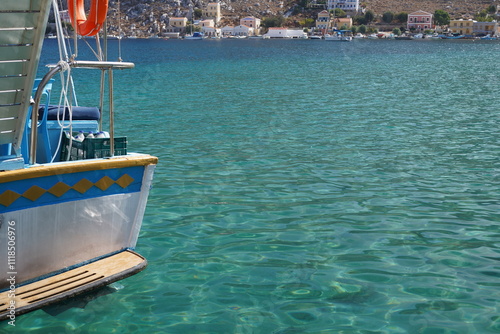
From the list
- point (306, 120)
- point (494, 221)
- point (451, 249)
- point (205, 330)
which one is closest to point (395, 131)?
point (306, 120)

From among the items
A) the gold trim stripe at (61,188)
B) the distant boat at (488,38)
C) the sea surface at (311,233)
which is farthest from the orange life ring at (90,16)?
the distant boat at (488,38)

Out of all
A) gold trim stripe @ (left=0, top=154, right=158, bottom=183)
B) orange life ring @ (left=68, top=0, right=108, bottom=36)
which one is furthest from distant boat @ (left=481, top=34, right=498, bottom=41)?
gold trim stripe @ (left=0, top=154, right=158, bottom=183)

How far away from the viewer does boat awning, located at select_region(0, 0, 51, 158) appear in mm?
5668

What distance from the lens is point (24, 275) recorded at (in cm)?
672

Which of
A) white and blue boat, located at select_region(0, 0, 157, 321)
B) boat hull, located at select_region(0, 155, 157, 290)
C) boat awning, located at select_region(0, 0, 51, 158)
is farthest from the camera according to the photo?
boat hull, located at select_region(0, 155, 157, 290)

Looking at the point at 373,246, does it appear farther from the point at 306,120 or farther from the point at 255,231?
the point at 306,120

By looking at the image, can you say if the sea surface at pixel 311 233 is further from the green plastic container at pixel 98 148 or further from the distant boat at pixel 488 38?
the distant boat at pixel 488 38

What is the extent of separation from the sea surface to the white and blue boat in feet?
1.00

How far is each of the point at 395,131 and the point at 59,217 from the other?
13.4 meters

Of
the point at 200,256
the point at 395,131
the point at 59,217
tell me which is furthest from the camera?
the point at 395,131

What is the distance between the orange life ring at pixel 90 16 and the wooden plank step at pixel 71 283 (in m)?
2.77

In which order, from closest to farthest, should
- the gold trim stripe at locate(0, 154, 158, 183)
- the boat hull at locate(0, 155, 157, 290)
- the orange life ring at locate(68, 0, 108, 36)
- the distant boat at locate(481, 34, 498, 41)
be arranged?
1. the gold trim stripe at locate(0, 154, 158, 183)
2. the boat hull at locate(0, 155, 157, 290)
3. the orange life ring at locate(68, 0, 108, 36)
4. the distant boat at locate(481, 34, 498, 41)

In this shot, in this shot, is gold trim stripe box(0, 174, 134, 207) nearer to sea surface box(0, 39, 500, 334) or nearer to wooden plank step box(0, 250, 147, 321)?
wooden plank step box(0, 250, 147, 321)

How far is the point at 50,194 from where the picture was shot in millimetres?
6637
